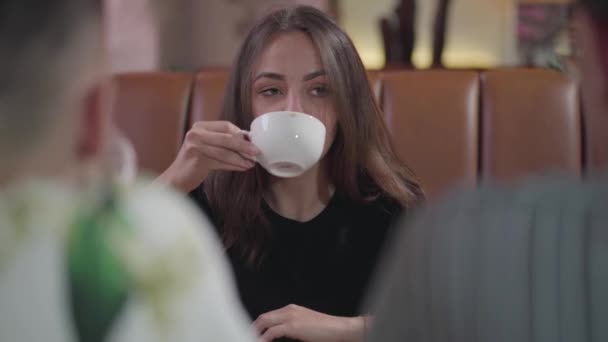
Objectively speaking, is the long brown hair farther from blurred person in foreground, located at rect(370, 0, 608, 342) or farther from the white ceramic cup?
blurred person in foreground, located at rect(370, 0, 608, 342)

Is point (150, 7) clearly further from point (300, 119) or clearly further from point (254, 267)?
point (254, 267)

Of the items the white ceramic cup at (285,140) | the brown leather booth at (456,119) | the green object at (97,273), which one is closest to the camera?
the green object at (97,273)

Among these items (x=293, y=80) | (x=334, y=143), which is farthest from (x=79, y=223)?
(x=334, y=143)

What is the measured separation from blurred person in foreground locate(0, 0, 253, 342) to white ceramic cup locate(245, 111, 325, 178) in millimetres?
418

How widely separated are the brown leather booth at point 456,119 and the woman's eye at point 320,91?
1.48 feet

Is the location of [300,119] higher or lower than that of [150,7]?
lower

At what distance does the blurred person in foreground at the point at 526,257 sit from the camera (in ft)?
1.34

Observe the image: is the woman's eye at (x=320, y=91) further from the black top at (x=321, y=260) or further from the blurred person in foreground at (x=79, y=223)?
the blurred person in foreground at (x=79, y=223)

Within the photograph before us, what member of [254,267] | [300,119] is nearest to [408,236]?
[300,119]

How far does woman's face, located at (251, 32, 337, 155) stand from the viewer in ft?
2.92

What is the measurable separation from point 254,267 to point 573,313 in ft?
1.73

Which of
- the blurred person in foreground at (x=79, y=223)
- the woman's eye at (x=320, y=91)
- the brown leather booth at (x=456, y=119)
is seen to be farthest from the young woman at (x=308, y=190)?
the blurred person in foreground at (x=79, y=223)

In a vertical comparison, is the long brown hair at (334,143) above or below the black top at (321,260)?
above

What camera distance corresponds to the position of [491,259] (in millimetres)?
420
